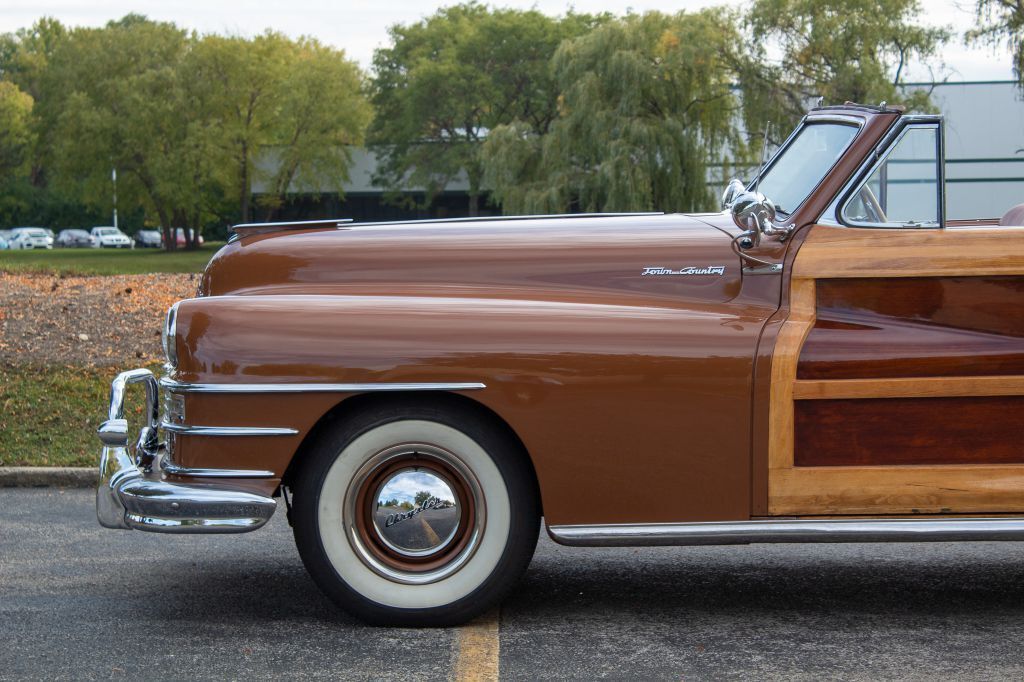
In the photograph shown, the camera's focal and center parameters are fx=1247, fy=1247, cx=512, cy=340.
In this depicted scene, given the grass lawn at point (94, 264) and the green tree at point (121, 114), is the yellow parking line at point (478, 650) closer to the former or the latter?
the grass lawn at point (94, 264)

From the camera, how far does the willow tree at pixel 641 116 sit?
3306 cm

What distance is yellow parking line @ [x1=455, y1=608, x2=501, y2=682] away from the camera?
3.74 metres

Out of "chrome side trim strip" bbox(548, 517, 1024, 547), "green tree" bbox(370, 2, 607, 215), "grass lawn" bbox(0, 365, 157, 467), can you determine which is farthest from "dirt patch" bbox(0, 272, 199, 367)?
"green tree" bbox(370, 2, 607, 215)

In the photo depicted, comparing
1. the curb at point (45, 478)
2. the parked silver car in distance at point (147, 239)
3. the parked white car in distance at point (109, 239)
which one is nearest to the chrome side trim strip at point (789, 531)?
the curb at point (45, 478)

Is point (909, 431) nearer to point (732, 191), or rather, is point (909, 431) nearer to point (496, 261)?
point (732, 191)

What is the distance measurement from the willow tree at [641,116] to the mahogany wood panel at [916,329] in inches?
1122

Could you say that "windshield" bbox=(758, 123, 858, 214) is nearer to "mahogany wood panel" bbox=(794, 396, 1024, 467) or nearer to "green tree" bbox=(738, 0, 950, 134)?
"mahogany wood panel" bbox=(794, 396, 1024, 467)

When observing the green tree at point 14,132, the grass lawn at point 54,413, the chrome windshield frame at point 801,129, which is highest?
the green tree at point 14,132

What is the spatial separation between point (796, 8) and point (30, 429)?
2784cm

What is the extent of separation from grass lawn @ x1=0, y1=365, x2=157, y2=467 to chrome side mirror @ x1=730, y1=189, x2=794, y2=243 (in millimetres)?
4895

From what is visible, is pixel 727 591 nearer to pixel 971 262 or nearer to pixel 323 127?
pixel 971 262

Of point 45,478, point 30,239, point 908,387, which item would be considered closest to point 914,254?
point 908,387

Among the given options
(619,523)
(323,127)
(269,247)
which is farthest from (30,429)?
(323,127)

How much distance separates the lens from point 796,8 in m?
32.4
